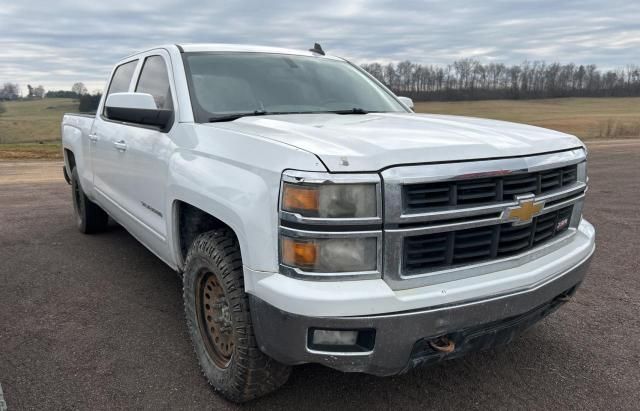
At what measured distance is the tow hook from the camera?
2.26 metres

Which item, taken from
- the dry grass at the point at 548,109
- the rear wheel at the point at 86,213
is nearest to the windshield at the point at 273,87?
the rear wheel at the point at 86,213

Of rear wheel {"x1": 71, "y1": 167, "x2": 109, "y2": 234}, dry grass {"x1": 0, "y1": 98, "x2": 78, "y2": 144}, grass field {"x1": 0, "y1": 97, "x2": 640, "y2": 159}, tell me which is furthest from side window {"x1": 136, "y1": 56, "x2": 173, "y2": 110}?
dry grass {"x1": 0, "y1": 98, "x2": 78, "y2": 144}

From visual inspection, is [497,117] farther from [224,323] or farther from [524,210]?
[224,323]

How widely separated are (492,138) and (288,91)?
163 cm

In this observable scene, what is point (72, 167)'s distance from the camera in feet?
20.2

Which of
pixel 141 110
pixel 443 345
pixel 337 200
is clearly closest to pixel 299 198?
pixel 337 200

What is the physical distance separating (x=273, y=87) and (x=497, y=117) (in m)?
54.0

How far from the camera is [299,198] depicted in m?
2.07

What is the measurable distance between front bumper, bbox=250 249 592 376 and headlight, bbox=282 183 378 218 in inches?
16.0

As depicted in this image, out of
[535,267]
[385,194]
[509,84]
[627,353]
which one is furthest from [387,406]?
[509,84]

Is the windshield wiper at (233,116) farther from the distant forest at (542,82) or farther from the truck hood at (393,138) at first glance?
the distant forest at (542,82)

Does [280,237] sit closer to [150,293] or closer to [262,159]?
[262,159]

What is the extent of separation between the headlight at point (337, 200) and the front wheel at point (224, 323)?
0.60 meters

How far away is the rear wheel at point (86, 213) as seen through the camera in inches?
233
